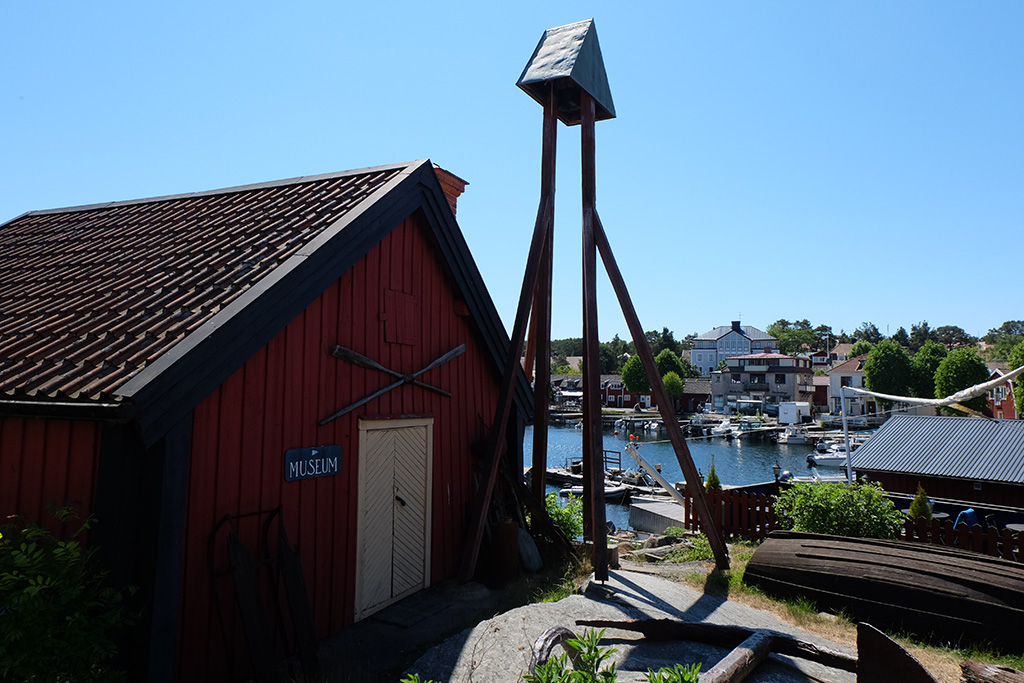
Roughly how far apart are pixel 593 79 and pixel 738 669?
8471 millimetres

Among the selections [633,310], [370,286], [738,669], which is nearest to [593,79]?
[633,310]

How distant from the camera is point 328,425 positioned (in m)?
6.99

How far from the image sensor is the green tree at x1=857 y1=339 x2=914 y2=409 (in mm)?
62469

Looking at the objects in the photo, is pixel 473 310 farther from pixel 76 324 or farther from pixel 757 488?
pixel 757 488

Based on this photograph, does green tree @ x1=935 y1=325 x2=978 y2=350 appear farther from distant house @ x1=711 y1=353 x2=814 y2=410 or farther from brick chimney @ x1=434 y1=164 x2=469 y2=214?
brick chimney @ x1=434 y1=164 x2=469 y2=214

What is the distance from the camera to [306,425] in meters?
6.69

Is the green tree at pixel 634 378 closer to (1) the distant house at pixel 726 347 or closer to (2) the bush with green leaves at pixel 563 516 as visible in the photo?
(1) the distant house at pixel 726 347

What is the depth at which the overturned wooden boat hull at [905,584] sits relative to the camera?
6.74 meters

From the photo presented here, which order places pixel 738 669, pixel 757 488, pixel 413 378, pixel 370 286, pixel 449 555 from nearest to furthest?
1. pixel 738 669
2. pixel 370 286
3. pixel 413 378
4. pixel 449 555
5. pixel 757 488

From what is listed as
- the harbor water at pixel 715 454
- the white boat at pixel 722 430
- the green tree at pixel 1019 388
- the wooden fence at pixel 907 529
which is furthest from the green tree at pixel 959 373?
the wooden fence at pixel 907 529

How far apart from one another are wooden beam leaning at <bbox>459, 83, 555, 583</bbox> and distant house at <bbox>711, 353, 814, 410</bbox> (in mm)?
76949

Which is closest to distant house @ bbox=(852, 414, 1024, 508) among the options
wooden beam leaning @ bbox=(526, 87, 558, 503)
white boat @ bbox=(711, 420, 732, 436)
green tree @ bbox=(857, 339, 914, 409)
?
wooden beam leaning @ bbox=(526, 87, 558, 503)

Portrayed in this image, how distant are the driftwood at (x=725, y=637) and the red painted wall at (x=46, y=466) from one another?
4.35 meters

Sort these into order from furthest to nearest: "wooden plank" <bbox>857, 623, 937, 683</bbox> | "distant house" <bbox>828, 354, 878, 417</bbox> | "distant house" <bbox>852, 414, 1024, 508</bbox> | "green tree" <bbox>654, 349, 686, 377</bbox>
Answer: "green tree" <bbox>654, 349, 686, 377</bbox> → "distant house" <bbox>828, 354, 878, 417</bbox> → "distant house" <bbox>852, 414, 1024, 508</bbox> → "wooden plank" <bbox>857, 623, 937, 683</bbox>
